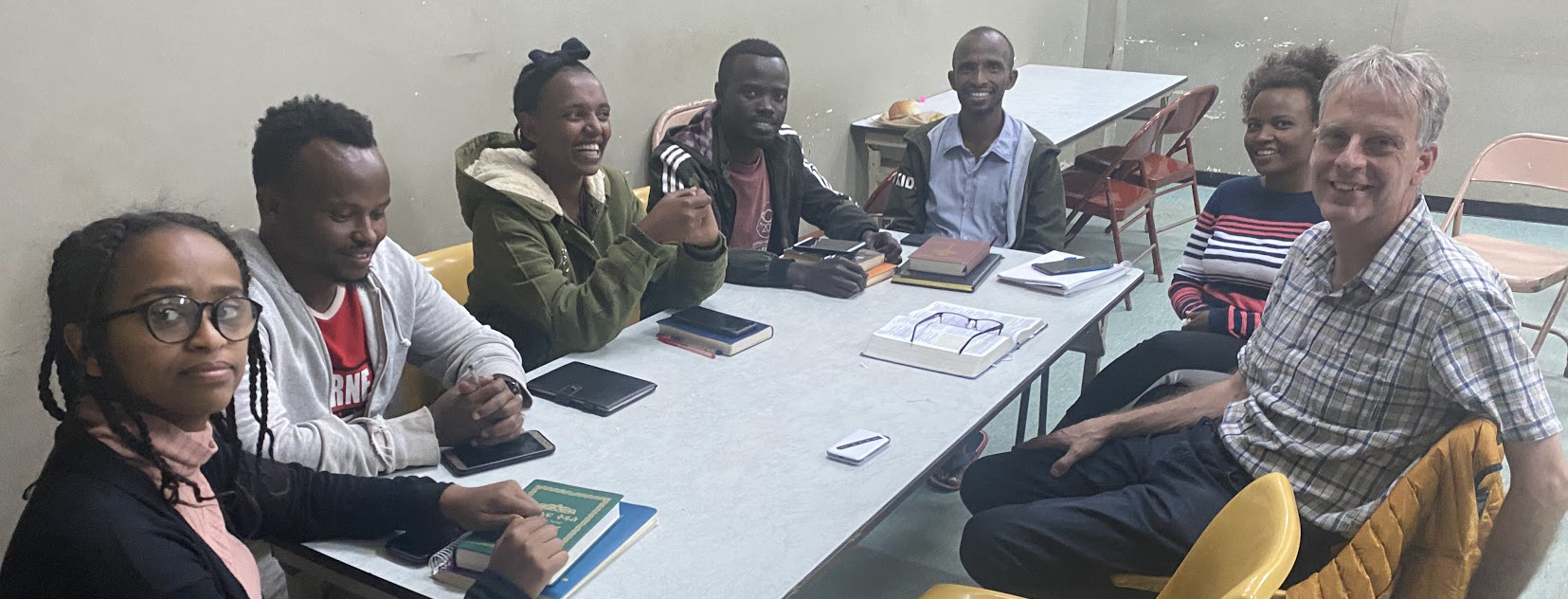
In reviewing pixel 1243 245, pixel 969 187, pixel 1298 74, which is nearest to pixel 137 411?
pixel 1243 245

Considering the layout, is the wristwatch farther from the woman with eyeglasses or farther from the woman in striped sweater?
the woman in striped sweater

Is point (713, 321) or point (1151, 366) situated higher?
point (713, 321)

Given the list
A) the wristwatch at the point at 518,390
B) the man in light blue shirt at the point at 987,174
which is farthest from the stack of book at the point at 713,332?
the man in light blue shirt at the point at 987,174

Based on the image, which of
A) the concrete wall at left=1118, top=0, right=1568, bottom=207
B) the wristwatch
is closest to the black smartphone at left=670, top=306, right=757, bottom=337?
the wristwatch

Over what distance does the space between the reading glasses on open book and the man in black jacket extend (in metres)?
0.52

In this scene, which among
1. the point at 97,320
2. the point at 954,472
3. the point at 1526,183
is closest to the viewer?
the point at 97,320

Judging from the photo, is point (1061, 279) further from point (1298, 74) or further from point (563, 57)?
point (563, 57)

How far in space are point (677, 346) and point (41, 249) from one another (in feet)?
3.98

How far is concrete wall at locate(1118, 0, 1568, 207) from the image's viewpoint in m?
6.07

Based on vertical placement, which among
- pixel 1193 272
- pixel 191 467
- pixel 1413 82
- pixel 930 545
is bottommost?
pixel 930 545

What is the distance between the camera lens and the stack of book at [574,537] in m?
1.36

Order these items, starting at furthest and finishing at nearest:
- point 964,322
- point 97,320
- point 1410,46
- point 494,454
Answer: point 1410,46
point 964,322
point 494,454
point 97,320

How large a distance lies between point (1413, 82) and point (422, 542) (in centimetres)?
165

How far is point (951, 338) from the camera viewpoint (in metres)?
2.22
